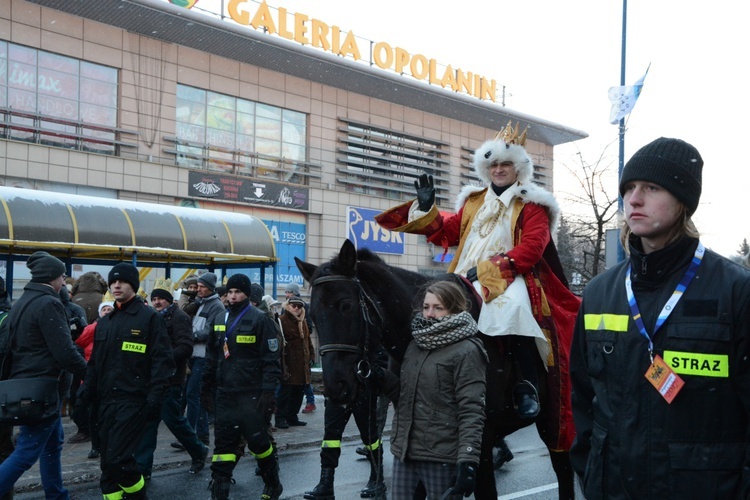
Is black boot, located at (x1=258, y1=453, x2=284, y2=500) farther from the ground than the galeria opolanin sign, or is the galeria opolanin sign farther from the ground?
the galeria opolanin sign

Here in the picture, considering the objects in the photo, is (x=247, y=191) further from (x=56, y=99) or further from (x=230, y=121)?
(x=56, y=99)

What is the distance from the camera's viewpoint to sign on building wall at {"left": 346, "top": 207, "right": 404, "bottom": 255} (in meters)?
31.2

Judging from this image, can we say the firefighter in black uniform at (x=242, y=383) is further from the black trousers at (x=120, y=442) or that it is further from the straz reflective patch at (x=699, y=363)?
the straz reflective patch at (x=699, y=363)

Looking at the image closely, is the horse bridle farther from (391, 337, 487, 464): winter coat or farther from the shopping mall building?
the shopping mall building

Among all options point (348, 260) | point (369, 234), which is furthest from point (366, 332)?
point (369, 234)

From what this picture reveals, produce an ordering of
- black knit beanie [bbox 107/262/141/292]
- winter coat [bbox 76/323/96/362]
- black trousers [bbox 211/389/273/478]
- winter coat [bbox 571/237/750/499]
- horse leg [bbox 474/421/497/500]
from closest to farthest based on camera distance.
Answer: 1. winter coat [bbox 571/237/750/499]
2. horse leg [bbox 474/421/497/500]
3. black knit beanie [bbox 107/262/141/292]
4. black trousers [bbox 211/389/273/478]
5. winter coat [bbox 76/323/96/362]

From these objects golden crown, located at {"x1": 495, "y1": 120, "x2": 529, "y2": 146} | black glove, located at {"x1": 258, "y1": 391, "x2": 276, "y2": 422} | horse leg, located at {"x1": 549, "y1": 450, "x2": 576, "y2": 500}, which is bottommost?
horse leg, located at {"x1": 549, "y1": 450, "x2": 576, "y2": 500}

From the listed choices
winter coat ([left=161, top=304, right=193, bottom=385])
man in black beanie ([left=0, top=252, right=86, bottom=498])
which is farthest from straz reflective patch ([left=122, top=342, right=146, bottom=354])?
winter coat ([left=161, top=304, right=193, bottom=385])

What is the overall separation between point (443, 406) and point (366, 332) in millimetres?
801

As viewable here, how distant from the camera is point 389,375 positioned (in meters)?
4.73

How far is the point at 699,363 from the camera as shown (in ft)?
8.14

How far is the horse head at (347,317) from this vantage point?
4.66 meters

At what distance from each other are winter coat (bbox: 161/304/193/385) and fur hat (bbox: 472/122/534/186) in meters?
4.52

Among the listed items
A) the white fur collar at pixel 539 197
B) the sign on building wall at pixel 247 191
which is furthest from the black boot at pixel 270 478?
the sign on building wall at pixel 247 191
